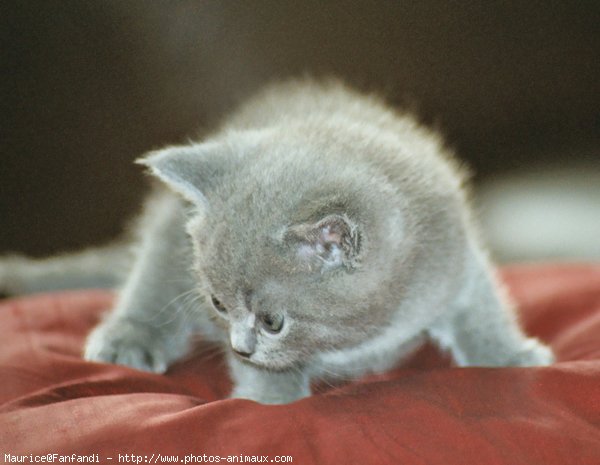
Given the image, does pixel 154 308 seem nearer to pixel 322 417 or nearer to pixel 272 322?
pixel 272 322

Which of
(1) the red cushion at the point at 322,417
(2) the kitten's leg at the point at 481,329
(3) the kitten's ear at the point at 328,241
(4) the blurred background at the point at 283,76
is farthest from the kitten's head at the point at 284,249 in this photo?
(4) the blurred background at the point at 283,76

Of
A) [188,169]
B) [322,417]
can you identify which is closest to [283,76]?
[188,169]

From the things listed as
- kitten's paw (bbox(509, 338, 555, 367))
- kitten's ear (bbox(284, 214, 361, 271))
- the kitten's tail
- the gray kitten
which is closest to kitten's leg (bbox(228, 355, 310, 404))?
the gray kitten

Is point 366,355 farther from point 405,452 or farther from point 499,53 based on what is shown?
point 499,53

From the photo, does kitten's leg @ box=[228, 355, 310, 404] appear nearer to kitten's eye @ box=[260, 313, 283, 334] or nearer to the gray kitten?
the gray kitten

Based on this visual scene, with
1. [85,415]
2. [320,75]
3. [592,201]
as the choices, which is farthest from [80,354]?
[592,201]

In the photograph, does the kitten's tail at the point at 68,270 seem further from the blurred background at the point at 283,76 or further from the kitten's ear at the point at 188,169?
the kitten's ear at the point at 188,169
